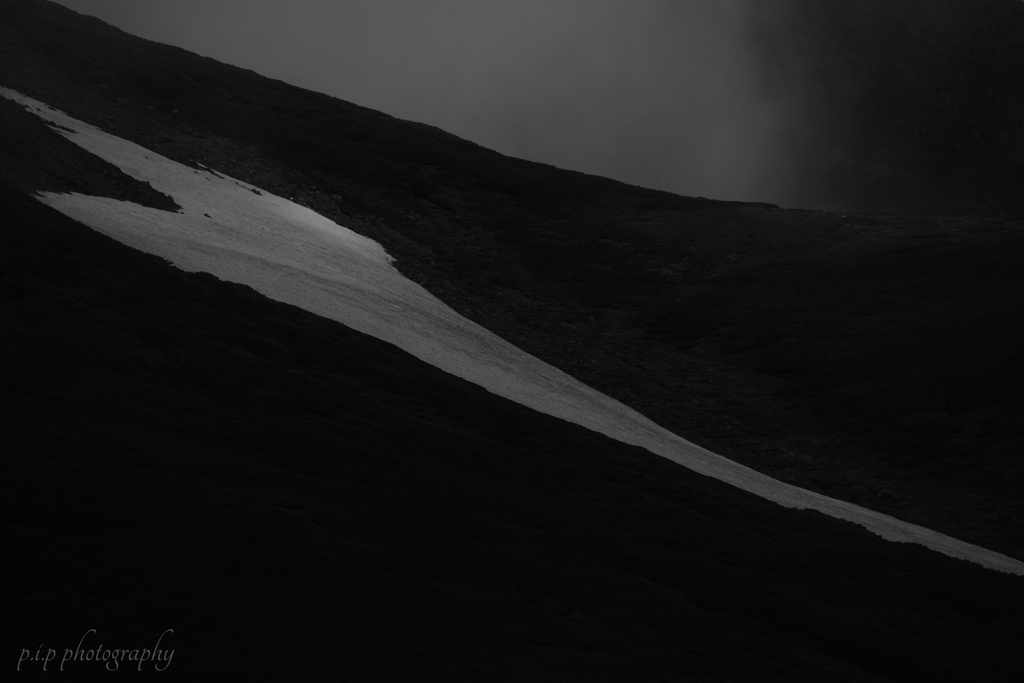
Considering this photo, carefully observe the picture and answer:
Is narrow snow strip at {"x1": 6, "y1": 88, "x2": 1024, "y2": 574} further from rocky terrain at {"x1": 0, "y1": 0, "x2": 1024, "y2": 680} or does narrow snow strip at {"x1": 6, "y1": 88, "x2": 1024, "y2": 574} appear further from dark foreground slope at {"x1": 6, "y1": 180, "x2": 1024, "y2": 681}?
dark foreground slope at {"x1": 6, "y1": 180, "x2": 1024, "y2": 681}

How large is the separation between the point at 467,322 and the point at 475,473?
21.8 meters

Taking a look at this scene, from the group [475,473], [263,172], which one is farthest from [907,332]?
[263,172]

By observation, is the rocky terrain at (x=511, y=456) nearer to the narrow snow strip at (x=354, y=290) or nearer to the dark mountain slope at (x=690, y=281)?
the dark mountain slope at (x=690, y=281)

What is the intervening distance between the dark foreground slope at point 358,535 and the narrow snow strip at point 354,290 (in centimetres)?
562

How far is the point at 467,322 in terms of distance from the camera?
125ft

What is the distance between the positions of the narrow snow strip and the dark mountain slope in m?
3.59

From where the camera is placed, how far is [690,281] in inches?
2073

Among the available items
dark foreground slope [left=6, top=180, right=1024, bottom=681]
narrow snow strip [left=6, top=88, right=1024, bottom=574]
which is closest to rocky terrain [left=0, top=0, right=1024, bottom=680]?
dark foreground slope [left=6, top=180, right=1024, bottom=681]

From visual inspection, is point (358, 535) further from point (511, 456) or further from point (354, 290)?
point (354, 290)

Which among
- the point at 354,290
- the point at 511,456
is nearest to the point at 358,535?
the point at 511,456

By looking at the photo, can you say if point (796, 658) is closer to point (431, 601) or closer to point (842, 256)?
point (431, 601)

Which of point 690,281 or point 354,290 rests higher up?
point 690,281

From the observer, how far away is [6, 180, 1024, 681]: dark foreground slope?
32.6 feet

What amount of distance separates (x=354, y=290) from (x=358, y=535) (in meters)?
21.4
